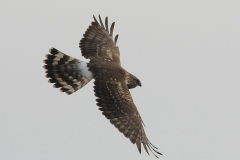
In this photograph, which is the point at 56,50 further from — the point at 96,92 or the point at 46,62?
the point at 96,92

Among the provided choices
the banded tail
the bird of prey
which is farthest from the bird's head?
the banded tail

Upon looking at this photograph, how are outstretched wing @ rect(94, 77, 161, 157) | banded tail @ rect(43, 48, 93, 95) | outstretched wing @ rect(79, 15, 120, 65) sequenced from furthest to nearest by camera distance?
1. outstretched wing @ rect(79, 15, 120, 65)
2. banded tail @ rect(43, 48, 93, 95)
3. outstretched wing @ rect(94, 77, 161, 157)

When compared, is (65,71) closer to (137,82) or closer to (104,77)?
(104,77)

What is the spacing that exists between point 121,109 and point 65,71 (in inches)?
80.4

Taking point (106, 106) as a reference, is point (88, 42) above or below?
above

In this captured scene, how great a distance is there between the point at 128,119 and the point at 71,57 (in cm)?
247

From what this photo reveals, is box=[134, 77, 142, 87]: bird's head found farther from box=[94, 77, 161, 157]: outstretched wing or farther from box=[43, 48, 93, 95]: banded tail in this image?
box=[43, 48, 93, 95]: banded tail

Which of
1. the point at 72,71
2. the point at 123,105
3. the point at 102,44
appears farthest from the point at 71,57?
the point at 123,105

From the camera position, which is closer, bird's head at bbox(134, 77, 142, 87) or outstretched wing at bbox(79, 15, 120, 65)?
bird's head at bbox(134, 77, 142, 87)

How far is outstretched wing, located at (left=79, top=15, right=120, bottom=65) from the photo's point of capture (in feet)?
44.0

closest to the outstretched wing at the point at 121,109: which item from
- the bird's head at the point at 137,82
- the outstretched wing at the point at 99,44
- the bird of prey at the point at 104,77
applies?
the bird of prey at the point at 104,77

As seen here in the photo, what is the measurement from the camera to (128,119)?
11570mm

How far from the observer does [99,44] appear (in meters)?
13.8

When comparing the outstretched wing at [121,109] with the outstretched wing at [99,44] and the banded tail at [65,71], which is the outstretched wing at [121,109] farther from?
the outstretched wing at [99,44]
